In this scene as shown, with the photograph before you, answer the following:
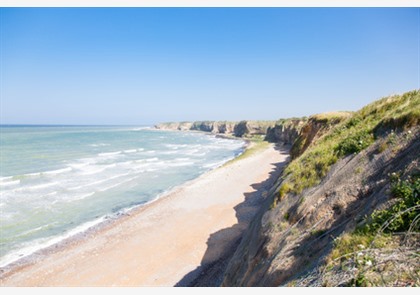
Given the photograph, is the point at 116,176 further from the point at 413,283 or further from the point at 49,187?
the point at 413,283

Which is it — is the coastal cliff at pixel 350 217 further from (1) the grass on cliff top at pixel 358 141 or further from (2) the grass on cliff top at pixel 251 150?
(2) the grass on cliff top at pixel 251 150

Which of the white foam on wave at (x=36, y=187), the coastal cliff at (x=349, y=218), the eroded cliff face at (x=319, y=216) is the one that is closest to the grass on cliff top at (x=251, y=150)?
the white foam on wave at (x=36, y=187)

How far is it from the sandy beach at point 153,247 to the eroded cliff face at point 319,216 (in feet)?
26.6

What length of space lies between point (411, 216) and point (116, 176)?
41505mm

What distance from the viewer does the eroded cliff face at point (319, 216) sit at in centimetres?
562

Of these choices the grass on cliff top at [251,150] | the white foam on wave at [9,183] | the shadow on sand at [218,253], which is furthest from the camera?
the grass on cliff top at [251,150]

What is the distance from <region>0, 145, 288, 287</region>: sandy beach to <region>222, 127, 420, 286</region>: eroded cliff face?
8.09 metres

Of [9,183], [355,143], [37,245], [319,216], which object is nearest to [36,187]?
[9,183]

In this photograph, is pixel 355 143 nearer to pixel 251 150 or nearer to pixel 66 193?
pixel 66 193

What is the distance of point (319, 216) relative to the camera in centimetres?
696

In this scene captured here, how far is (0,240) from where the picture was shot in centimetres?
2022

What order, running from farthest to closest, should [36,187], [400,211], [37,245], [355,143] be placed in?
[36,187], [37,245], [355,143], [400,211]

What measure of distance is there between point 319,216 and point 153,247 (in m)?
14.9

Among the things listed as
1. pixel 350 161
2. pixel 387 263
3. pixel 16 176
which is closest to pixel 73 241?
pixel 350 161
